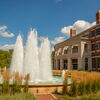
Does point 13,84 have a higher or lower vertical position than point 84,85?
higher

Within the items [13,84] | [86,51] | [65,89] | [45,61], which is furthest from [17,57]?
[86,51]

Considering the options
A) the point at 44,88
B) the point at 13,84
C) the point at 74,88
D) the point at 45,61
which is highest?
the point at 45,61

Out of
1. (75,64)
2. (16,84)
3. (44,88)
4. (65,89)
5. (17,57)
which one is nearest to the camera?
(16,84)

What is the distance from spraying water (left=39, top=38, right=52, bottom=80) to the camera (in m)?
18.6

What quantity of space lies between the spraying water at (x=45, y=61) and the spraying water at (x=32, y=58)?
51.1 inches

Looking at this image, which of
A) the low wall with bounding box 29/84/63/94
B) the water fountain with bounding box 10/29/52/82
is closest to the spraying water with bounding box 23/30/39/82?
the water fountain with bounding box 10/29/52/82

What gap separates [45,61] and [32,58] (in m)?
2.22

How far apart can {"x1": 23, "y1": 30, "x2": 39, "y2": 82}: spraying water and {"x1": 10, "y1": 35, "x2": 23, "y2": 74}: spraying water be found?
2491mm

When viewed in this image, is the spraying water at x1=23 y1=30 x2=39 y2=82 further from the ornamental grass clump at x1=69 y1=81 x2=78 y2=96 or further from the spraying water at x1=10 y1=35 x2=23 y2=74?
the ornamental grass clump at x1=69 y1=81 x2=78 y2=96

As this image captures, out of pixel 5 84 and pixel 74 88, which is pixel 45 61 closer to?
pixel 74 88

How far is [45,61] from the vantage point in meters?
19.3

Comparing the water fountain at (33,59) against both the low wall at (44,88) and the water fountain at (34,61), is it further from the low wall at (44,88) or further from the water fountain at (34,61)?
the low wall at (44,88)

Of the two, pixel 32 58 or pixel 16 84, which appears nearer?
pixel 16 84

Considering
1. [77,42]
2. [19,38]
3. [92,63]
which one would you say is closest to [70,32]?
[77,42]
